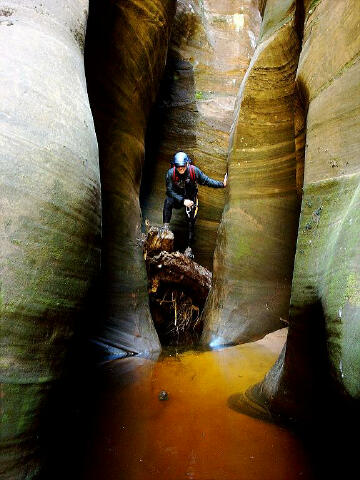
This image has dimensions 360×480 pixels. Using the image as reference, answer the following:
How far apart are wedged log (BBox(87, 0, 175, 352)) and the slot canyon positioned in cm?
2

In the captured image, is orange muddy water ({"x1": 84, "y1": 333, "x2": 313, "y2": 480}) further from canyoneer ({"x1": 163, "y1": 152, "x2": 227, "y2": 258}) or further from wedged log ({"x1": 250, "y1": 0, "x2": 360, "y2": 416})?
canyoneer ({"x1": 163, "y1": 152, "x2": 227, "y2": 258})

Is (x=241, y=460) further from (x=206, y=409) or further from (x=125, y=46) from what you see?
(x=125, y=46)

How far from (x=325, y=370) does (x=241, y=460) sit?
27.8 inches

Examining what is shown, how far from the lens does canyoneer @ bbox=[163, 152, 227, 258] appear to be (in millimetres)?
Answer: 6418

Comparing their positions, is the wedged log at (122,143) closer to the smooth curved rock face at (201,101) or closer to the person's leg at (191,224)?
the person's leg at (191,224)

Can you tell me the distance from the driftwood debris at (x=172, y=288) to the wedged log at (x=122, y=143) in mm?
537

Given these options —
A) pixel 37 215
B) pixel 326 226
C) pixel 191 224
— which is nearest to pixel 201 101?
pixel 191 224

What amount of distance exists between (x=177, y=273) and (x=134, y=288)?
1079 millimetres

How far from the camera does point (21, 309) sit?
160cm

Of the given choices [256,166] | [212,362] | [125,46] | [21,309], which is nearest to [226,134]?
[256,166]

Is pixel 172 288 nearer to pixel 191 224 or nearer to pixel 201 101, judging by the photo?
pixel 191 224

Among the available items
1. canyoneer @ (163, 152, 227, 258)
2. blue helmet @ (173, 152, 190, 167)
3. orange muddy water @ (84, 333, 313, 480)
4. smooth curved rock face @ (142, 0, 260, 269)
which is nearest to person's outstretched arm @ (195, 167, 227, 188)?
canyoneer @ (163, 152, 227, 258)

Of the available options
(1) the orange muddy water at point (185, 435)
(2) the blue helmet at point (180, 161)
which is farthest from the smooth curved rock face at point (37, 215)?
(2) the blue helmet at point (180, 161)

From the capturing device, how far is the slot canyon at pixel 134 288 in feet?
5.40
